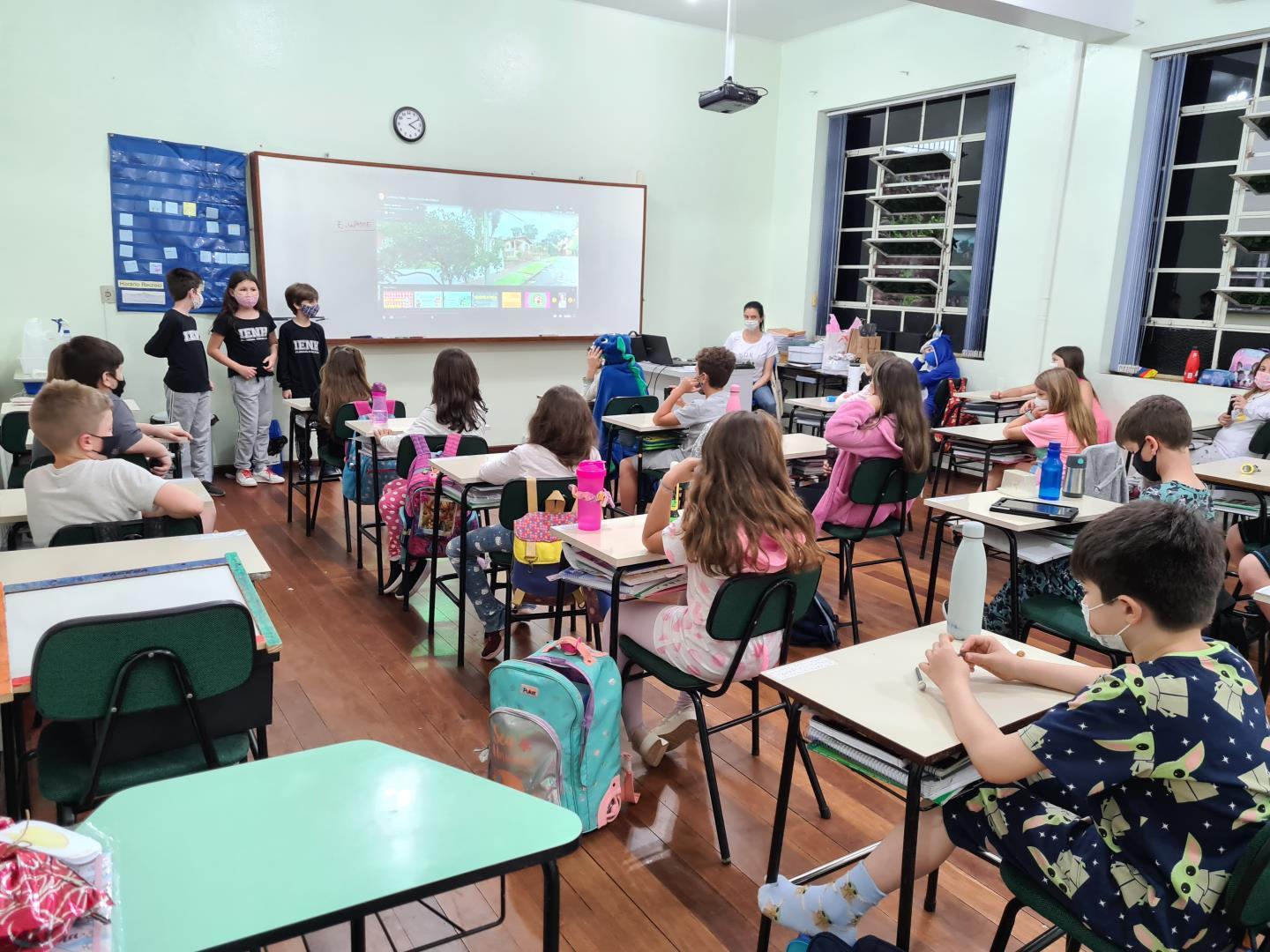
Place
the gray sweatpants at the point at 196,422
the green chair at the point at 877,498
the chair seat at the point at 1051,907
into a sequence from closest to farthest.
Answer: the chair seat at the point at 1051,907, the green chair at the point at 877,498, the gray sweatpants at the point at 196,422

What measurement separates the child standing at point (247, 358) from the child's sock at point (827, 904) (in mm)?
5277

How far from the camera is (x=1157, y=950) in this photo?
4.23ft

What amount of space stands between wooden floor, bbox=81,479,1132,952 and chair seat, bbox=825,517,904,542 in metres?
0.42

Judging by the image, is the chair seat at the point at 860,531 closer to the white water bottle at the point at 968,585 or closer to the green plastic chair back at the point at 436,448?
the green plastic chair back at the point at 436,448

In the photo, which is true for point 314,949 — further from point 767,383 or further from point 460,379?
point 767,383

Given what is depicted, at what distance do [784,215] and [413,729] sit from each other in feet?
22.8

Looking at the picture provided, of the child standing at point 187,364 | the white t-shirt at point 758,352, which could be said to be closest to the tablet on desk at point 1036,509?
the white t-shirt at point 758,352

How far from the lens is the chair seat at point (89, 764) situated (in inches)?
66.8

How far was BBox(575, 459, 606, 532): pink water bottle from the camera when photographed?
8.57 ft

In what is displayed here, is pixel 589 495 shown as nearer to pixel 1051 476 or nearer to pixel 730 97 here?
pixel 1051 476

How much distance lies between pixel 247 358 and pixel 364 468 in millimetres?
2233

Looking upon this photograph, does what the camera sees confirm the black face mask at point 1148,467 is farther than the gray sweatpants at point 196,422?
No

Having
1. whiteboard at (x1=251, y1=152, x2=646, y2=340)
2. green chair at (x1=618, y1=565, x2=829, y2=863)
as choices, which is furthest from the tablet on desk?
whiteboard at (x1=251, y1=152, x2=646, y2=340)

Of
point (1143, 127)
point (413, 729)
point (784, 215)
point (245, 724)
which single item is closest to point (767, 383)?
point (784, 215)
